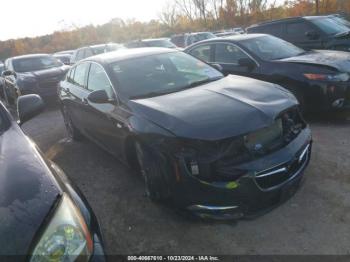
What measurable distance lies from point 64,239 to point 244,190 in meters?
1.59

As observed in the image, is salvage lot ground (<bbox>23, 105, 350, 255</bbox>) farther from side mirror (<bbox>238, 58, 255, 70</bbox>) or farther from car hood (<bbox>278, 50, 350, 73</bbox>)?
side mirror (<bbox>238, 58, 255, 70</bbox>)

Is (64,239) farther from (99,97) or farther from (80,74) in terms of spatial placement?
(80,74)

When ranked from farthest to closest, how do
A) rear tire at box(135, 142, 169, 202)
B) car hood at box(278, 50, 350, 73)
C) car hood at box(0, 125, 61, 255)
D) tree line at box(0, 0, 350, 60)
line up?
1. tree line at box(0, 0, 350, 60)
2. car hood at box(278, 50, 350, 73)
3. rear tire at box(135, 142, 169, 202)
4. car hood at box(0, 125, 61, 255)

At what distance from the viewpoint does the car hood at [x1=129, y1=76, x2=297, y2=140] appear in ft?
10.0

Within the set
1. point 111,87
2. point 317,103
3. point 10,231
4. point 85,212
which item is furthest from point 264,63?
point 10,231

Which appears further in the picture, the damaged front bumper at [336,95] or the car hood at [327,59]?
the car hood at [327,59]

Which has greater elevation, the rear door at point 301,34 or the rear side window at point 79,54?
the rear door at point 301,34

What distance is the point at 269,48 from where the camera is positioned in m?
6.48

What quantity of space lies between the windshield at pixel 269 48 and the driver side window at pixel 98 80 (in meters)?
2.96

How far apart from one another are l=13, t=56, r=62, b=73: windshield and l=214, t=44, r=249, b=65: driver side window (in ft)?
20.2

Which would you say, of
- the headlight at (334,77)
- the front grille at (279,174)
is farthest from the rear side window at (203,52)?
the front grille at (279,174)

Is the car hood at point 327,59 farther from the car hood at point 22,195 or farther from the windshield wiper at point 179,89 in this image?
the car hood at point 22,195

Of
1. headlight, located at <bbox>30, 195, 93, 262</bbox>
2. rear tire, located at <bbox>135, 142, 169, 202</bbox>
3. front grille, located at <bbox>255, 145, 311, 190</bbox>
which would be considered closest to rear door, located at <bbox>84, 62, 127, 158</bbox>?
rear tire, located at <bbox>135, 142, 169, 202</bbox>

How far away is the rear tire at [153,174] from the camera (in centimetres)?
325
